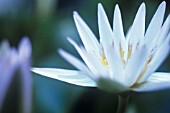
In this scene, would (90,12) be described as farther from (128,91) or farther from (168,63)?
(128,91)

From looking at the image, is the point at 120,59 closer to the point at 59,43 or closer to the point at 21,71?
the point at 21,71

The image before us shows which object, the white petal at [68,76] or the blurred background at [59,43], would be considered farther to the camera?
the blurred background at [59,43]

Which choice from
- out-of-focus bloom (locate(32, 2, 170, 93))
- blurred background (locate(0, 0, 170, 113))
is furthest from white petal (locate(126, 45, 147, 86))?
blurred background (locate(0, 0, 170, 113))

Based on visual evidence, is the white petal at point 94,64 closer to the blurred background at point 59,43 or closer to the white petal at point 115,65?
the white petal at point 115,65

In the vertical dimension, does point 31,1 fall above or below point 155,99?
above

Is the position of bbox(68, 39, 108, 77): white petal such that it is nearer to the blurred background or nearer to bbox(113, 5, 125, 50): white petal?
bbox(113, 5, 125, 50): white petal

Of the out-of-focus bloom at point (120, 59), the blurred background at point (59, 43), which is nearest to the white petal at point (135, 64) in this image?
the out-of-focus bloom at point (120, 59)

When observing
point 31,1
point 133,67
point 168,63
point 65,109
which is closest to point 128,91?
point 133,67
